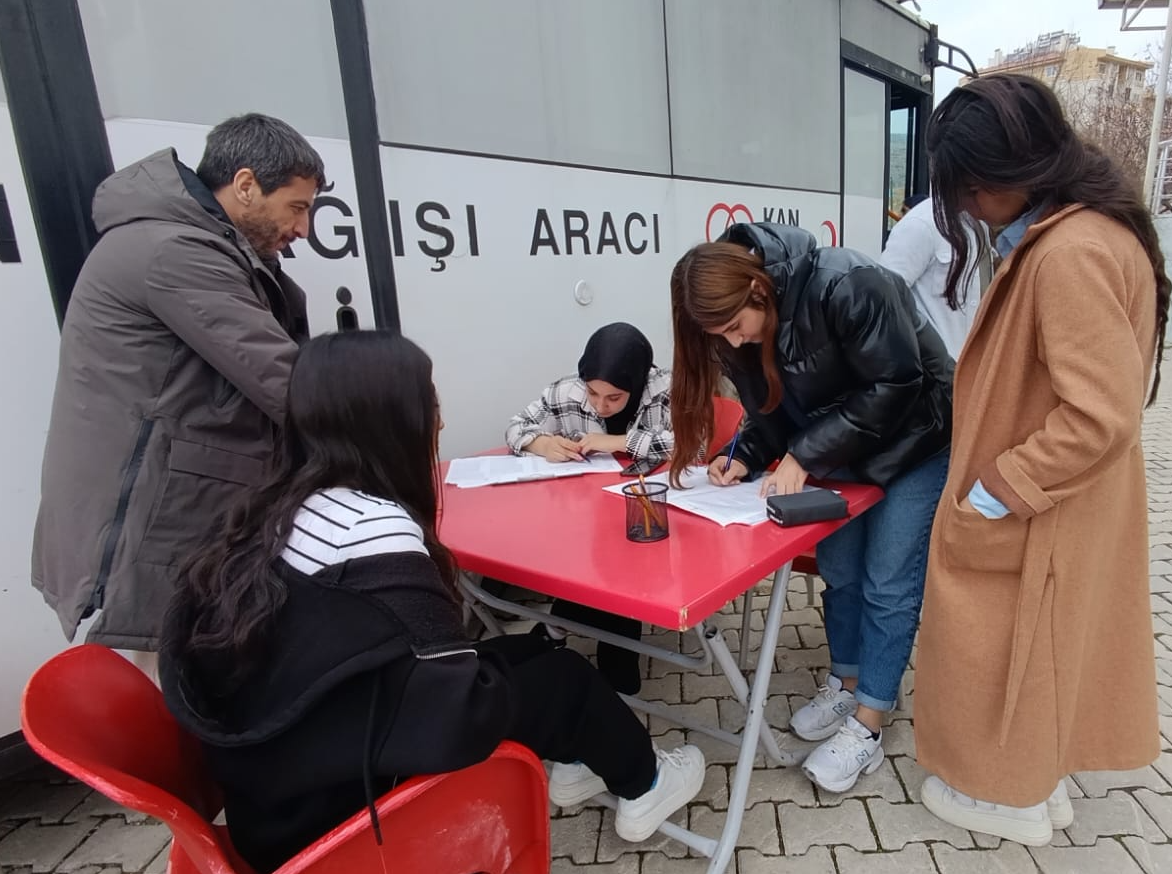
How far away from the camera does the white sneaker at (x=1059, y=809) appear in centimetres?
166

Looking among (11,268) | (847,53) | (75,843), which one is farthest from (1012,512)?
(847,53)

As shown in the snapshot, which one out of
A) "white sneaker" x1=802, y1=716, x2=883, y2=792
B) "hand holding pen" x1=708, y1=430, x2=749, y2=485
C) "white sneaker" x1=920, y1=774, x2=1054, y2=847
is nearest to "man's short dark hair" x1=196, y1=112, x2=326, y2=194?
"hand holding pen" x1=708, y1=430, x2=749, y2=485

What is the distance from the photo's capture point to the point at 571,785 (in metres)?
1.69

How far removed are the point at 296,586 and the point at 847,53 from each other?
459 centimetres

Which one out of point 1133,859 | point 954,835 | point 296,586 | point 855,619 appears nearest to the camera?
point 296,586

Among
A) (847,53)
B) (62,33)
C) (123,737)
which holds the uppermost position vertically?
(847,53)

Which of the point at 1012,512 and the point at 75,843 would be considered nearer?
the point at 1012,512

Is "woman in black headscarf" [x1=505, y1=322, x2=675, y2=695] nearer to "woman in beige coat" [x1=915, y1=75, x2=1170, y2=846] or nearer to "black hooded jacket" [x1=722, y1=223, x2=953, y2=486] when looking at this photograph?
"black hooded jacket" [x1=722, y1=223, x2=953, y2=486]

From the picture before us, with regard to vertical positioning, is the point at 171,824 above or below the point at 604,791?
above

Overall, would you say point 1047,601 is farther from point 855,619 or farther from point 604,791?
point 604,791

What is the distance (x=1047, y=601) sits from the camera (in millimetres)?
1391

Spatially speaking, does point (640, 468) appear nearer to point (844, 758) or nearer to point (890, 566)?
point (890, 566)

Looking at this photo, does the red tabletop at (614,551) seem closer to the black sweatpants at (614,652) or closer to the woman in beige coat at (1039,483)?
the woman in beige coat at (1039,483)

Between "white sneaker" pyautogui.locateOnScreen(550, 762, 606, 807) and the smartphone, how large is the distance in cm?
77
